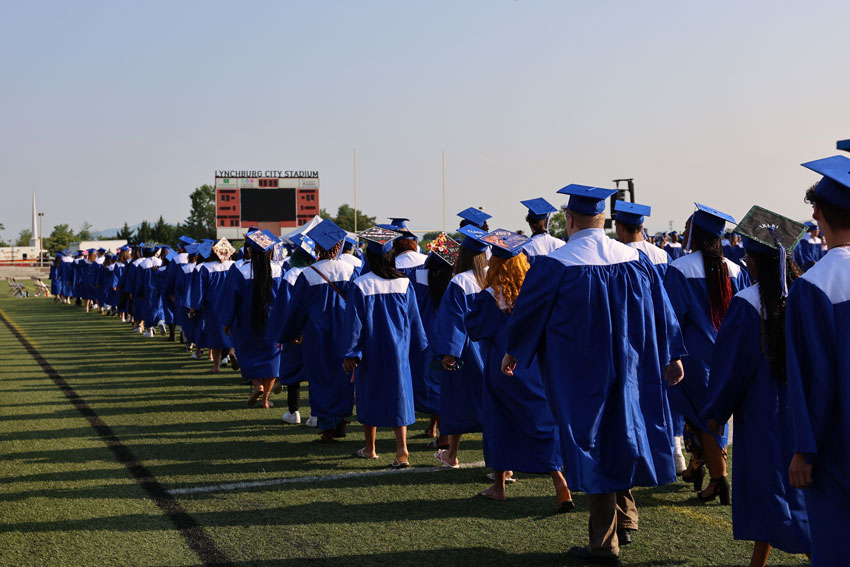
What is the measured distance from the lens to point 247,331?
10.0m

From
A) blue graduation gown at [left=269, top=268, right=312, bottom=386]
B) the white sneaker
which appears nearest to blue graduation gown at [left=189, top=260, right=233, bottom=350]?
blue graduation gown at [left=269, top=268, right=312, bottom=386]

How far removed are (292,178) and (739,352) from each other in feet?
174

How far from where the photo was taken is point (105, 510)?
5.77 meters

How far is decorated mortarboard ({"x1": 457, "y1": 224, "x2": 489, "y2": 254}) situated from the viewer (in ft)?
20.3

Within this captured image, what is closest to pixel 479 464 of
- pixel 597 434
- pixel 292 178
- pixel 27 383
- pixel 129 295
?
pixel 597 434

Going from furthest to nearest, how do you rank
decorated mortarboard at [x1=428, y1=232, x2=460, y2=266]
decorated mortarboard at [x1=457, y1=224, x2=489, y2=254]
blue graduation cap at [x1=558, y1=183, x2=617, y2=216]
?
decorated mortarboard at [x1=428, y1=232, x2=460, y2=266], decorated mortarboard at [x1=457, y1=224, x2=489, y2=254], blue graduation cap at [x1=558, y1=183, x2=617, y2=216]

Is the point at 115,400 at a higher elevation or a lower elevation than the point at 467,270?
lower

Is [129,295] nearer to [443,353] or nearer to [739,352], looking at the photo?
[443,353]

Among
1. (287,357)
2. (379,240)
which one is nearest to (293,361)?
(287,357)

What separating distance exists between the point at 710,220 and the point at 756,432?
201cm

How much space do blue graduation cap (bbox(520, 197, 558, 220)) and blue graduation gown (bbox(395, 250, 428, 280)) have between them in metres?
1.85

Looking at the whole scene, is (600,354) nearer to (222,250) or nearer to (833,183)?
(833,183)

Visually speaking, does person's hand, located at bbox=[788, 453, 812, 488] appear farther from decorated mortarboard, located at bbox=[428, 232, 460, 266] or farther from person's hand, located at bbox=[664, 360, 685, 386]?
decorated mortarboard, located at bbox=[428, 232, 460, 266]

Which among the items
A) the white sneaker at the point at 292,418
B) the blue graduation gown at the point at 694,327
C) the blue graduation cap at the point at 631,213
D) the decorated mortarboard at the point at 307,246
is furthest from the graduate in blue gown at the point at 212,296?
the blue graduation gown at the point at 694,327
